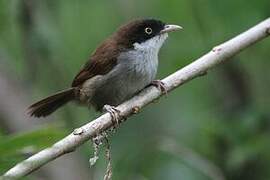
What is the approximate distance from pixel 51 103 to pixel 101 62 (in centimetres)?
52

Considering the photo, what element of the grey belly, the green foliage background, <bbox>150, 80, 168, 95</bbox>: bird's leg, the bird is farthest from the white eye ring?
<bbox>150, 80, 168, 95</bbox>: bird's leg

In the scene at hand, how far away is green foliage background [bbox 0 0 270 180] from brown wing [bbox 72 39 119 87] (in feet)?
1.37

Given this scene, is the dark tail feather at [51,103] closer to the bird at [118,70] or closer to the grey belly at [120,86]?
the bird at [118,70]

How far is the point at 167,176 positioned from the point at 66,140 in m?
2.18

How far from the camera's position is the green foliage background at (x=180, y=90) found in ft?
16.0

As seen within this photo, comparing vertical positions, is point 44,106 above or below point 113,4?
below

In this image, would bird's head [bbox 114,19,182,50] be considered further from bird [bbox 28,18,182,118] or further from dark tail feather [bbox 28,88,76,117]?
dark tail feather [bbox 28,88,76,117]

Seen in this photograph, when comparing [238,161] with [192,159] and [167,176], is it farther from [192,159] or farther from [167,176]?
[167,176]

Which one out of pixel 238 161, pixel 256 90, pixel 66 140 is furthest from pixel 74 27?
pixel 66 140

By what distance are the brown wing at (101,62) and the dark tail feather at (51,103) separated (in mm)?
134

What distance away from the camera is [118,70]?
4258mm

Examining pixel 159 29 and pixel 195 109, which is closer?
pixel 159 29

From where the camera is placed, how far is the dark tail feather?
4.52 metres

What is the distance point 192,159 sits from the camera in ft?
16.6
